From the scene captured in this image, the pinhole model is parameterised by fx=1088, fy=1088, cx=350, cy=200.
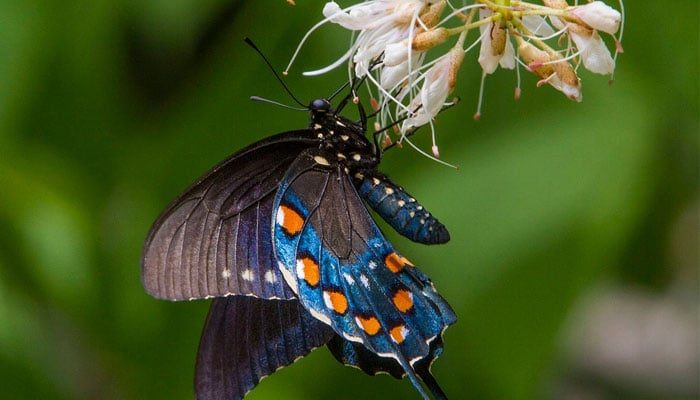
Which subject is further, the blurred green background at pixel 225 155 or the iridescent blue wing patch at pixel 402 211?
the blurred green background at pixel 225 155

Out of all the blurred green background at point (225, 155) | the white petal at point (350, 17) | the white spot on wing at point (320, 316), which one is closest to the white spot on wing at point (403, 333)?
the white spot on wing at point (320, 316)

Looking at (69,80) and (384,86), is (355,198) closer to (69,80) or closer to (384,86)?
(384,86)

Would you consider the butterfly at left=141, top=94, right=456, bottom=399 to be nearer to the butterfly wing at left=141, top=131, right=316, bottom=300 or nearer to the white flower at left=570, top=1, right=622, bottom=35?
the butterfly wing at left=141, top=131, right=316, bottom=300

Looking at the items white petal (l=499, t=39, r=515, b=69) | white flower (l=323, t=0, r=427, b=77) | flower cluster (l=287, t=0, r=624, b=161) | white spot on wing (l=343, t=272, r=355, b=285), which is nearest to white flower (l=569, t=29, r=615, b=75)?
flower cluster (l=287, t=0, r=624, b=161)

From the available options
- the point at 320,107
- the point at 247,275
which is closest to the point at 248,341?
the point at 247,275

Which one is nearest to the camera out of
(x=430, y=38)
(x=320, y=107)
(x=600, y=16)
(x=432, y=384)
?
(x=600, y=16)

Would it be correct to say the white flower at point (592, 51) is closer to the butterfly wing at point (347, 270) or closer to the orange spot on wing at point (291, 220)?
the butterfly wing at point (347, 270)

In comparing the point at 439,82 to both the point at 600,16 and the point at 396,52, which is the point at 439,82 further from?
the point at 600,16

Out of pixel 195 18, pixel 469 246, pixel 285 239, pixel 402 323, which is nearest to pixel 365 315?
pixel 402 323

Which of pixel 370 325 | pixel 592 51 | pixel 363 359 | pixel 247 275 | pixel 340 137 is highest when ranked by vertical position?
pixel 592 51
